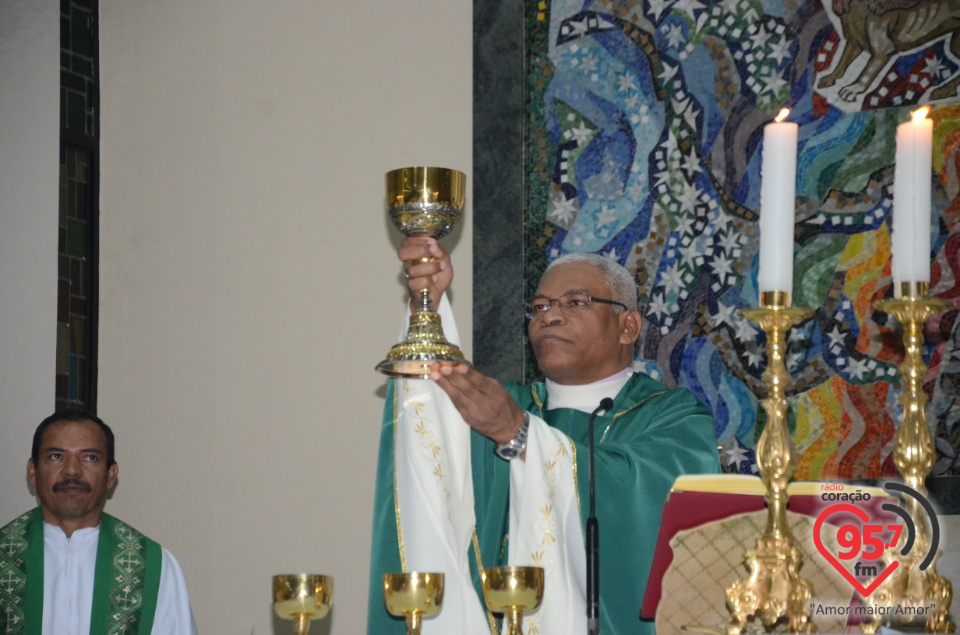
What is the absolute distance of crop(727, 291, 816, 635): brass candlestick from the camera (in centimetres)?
262

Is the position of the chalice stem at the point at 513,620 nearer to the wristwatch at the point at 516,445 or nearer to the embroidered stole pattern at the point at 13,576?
the wristwatch at the point at 516,445

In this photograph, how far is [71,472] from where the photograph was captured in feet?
18.9

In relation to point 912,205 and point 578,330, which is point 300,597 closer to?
point 912,205

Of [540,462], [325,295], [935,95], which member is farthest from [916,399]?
[325,295]

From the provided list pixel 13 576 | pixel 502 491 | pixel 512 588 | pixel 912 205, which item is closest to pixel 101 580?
pixel 13 576

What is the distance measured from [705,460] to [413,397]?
42.0 inches

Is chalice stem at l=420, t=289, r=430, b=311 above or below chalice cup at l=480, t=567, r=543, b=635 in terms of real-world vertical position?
above

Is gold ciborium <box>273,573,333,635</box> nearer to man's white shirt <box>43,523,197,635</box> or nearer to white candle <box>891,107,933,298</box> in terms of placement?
white candle <box>891,107,933,298</box>

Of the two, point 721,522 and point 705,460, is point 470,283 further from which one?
point 721,522

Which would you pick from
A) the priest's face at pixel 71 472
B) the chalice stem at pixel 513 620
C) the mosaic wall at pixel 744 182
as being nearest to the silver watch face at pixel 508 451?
the chalice stem at pixel 513 620

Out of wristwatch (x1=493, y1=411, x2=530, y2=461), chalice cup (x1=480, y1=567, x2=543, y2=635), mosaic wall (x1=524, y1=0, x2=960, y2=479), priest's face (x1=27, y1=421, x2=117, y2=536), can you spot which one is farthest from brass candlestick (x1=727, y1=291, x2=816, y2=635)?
priest's face (x1=27, y1=421, x2=117, y2=536)

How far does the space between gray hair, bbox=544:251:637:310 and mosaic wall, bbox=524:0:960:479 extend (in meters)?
0.66

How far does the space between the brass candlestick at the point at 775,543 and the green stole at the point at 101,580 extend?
3695 mm

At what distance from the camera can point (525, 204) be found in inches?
231
